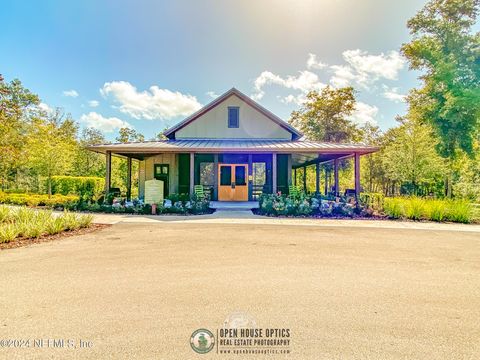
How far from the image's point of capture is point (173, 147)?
45.6ft

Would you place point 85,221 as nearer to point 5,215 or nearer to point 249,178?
point 5,215

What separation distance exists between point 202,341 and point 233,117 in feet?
53.5

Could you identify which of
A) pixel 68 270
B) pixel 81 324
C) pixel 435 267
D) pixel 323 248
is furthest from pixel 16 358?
pixel 435 267

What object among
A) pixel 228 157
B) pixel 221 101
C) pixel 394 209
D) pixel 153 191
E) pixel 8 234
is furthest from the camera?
pixel 221 101

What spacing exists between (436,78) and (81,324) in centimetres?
2343

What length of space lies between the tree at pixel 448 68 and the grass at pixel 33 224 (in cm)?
2138

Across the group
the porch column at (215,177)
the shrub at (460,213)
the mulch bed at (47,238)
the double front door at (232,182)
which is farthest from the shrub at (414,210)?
the mulch bed at (47,238)

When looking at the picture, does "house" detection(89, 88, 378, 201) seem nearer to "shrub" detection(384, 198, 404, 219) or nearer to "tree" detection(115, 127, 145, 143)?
"shrub" detection(384, 198, 404, 219)

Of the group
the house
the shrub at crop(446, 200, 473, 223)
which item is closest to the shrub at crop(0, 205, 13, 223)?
the house

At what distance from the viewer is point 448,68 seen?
17844mm

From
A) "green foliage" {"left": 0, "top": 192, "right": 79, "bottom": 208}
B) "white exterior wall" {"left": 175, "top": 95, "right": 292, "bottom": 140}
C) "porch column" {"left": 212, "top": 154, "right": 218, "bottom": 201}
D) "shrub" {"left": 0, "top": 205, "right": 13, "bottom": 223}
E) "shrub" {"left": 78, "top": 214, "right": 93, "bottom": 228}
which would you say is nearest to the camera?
"shrub" {"left": 78, "top": 214, "right": 93, "bottom": 228}

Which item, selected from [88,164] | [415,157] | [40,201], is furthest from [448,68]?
[88,164]

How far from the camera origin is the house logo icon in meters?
2.50

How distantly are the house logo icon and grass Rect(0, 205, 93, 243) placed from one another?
6395mm
